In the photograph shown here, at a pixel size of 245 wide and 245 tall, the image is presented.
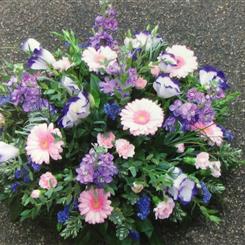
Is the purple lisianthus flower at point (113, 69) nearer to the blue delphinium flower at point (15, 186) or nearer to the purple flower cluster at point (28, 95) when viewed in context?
the purple flower cluster at point (28, 95)

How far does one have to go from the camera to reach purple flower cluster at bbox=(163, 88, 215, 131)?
220 centimetres

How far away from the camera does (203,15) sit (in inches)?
126

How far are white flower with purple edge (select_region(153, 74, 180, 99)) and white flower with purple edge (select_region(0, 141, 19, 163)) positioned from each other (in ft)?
1.96

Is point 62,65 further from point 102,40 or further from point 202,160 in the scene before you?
point 202,160

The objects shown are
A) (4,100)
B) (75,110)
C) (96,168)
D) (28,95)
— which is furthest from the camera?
(4,100)

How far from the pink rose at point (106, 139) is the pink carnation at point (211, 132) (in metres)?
0.34

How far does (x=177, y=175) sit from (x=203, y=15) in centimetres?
134

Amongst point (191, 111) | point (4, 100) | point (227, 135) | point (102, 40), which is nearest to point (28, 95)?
point (4, 100)

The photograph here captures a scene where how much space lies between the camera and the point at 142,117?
2.15 meters

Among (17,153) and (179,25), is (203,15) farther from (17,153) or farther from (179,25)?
(17,153)

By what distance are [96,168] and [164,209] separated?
1.00 ft

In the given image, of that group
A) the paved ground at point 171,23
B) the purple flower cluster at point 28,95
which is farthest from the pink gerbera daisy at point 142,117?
the paved ground at point 171,23

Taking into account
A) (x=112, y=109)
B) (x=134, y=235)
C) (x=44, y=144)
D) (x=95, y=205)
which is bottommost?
(x=134, y=235)

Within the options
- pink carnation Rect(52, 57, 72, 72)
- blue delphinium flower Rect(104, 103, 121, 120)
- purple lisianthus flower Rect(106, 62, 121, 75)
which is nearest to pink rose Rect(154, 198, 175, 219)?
blue delphinium flower Rect(104, 103, 121, 120)
